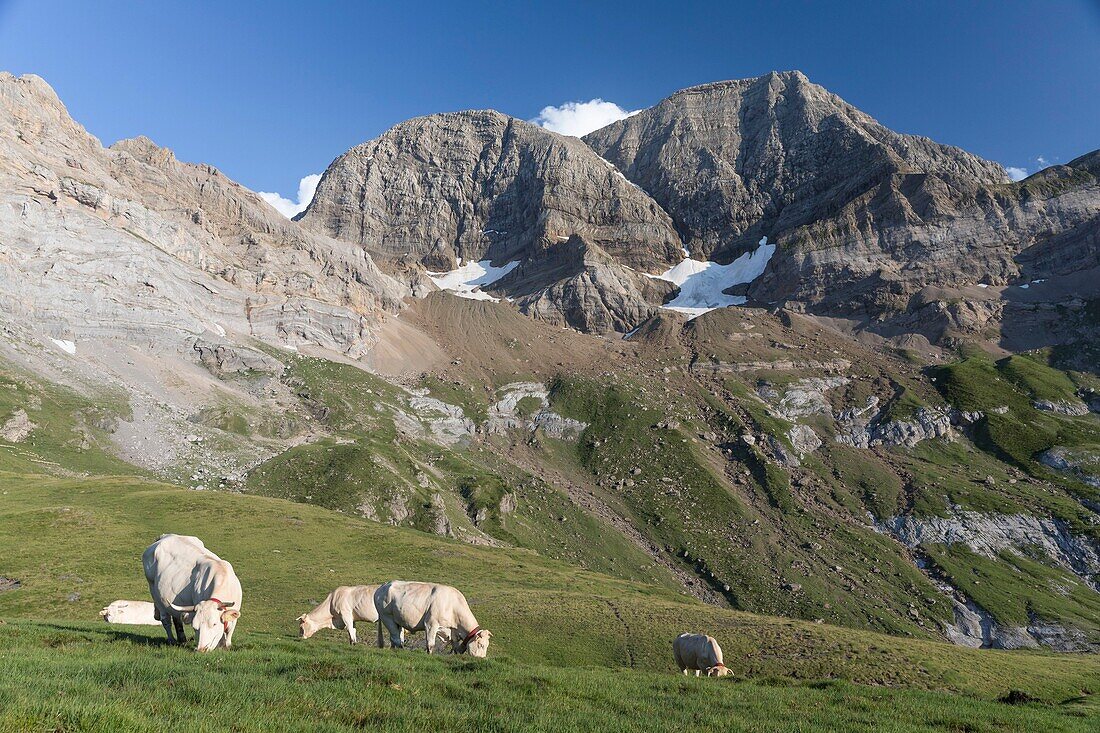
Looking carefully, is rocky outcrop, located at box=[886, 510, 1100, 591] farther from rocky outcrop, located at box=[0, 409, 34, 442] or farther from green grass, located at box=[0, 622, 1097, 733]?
rocky outcrop, located at box=[0, 409, 34, 442]

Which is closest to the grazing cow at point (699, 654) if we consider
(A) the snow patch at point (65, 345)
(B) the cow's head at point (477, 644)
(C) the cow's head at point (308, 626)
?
(B) the cow's head at point (477, 644)

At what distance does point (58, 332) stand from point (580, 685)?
6969 inches

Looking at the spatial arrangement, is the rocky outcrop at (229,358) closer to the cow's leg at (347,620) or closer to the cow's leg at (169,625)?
the cow's leg at (347,620)

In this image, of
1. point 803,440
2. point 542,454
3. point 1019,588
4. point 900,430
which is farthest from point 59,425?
point 900,430

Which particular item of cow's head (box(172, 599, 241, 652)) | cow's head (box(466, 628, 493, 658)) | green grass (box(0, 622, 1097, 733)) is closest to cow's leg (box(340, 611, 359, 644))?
green grass (box(0, 622, 1097, 733))

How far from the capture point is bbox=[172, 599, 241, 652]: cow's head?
56.8 feet

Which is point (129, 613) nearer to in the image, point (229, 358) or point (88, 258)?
point (229, 358)

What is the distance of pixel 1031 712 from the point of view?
19.0 meters

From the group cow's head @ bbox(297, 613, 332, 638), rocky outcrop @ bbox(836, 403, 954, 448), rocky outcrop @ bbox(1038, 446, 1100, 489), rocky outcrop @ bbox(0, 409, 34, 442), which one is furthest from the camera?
rocky outcrop @ bbox(836, 403, 954, 448)

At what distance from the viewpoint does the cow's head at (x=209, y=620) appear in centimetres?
1731

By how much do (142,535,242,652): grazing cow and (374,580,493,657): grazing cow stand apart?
6.81 meters

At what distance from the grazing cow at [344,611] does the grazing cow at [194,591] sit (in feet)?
26.9

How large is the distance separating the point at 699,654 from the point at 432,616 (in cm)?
1567

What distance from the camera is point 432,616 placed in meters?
23.7
